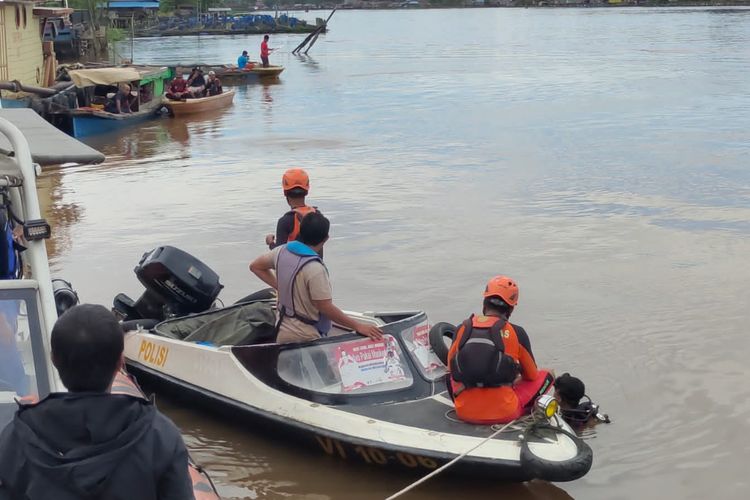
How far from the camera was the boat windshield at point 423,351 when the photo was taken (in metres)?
6.91

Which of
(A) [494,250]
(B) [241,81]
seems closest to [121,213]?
(A) [494,250]

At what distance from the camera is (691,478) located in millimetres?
6918

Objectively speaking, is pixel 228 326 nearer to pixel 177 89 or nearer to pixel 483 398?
pixel 483 398

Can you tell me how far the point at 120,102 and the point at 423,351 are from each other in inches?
842

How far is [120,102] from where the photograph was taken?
2664 cm

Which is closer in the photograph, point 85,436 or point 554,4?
point 85,436

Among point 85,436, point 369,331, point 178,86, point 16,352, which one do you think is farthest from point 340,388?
point 178,86

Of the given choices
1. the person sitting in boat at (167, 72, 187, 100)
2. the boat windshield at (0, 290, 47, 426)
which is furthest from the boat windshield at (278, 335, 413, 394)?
the person sitting in boat at (167, 72, 187, 100)

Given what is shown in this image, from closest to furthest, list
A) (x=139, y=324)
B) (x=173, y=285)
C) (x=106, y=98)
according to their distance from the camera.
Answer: (x=139, y=324)
(x=173, y=285)
(x=106, y=98)

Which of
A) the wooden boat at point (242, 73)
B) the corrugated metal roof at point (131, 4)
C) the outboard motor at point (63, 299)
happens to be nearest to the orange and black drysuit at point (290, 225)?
the outboard motor at point (63, 299)

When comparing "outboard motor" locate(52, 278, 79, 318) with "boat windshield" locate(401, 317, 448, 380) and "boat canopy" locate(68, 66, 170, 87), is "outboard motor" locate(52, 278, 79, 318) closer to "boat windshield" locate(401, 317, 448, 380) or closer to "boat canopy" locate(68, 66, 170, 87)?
"boat windshield" locate(401, 317, 448, 380)

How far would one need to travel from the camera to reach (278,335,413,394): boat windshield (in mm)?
6711

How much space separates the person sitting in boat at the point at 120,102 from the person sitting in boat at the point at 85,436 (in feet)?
81.8

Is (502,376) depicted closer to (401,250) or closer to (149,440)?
(149,440)
